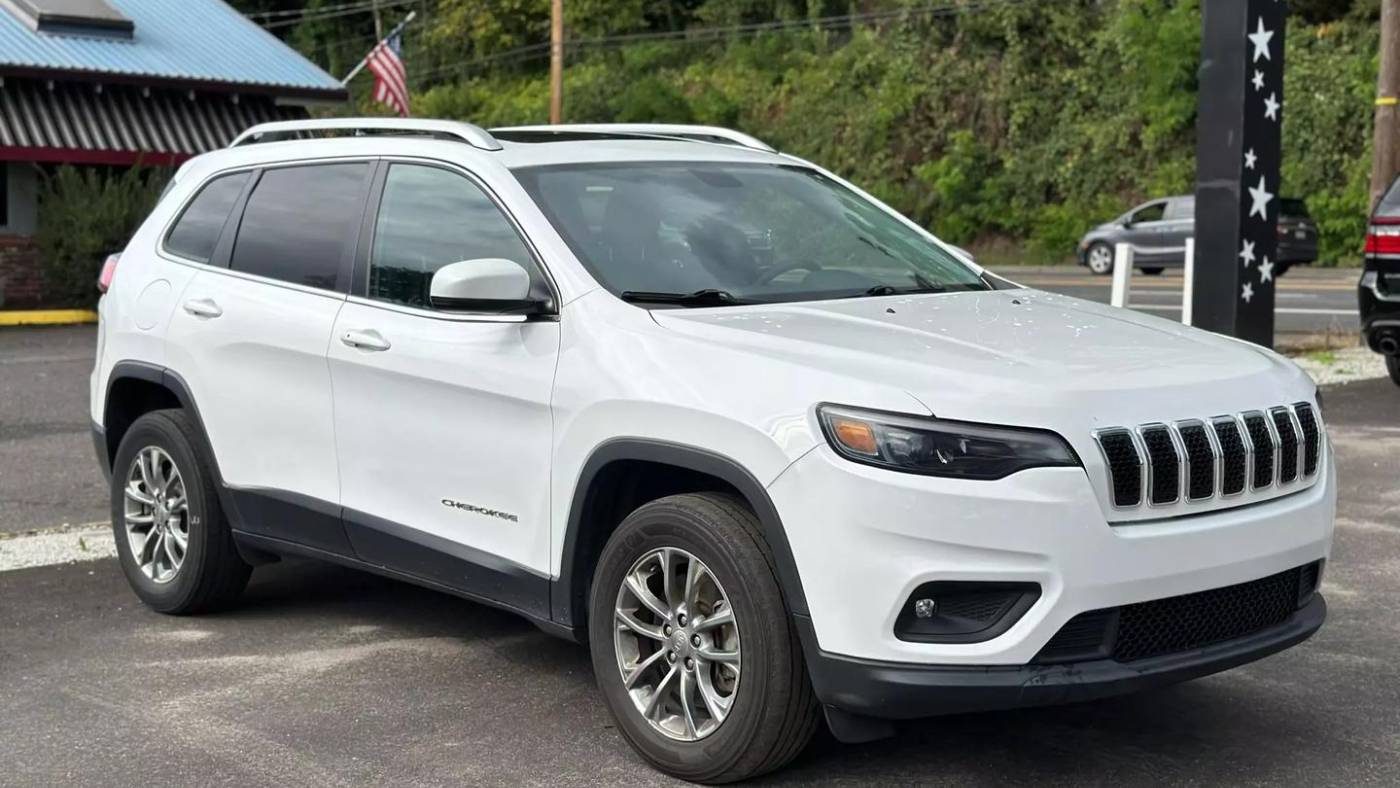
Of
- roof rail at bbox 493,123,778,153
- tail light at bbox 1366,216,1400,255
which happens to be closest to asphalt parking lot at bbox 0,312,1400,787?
roof rail at bbox 493,123,778,153

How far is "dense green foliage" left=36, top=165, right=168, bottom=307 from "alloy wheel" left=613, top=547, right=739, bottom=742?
1783 cm

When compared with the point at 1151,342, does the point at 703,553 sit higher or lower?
lower

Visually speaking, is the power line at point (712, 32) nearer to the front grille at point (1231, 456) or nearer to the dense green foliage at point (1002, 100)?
the dense green foliage at point (1002, 100)

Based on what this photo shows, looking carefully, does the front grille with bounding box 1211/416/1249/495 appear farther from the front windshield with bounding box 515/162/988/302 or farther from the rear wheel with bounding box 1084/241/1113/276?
the rear wheel with bounding box 1084/241/1113/276

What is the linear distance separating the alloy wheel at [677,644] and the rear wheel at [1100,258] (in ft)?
94.9

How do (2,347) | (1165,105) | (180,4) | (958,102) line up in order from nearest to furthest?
(2,347) < (180,4) < (1165,105) < (958,102)

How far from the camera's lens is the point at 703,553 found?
4.33 metres

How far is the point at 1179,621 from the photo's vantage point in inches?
166

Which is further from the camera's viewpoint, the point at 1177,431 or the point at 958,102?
the point at 958,102

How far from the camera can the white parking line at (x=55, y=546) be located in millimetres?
7293

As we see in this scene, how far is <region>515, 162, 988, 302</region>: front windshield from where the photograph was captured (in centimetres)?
507

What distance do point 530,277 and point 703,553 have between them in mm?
1136

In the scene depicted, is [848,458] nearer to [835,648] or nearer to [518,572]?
[835,648]

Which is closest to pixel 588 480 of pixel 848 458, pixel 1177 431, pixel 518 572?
pixel 518 572
